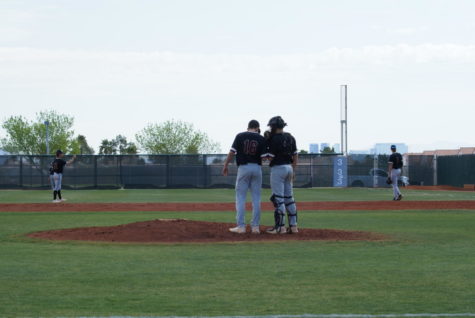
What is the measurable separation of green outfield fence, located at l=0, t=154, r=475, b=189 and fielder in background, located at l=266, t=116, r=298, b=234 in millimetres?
37431

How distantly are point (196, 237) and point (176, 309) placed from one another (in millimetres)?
6768

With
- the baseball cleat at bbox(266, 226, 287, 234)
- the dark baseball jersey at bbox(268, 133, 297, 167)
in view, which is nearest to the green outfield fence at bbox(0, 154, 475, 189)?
the baseball cleat at bbox(266, 226, 287, 234)

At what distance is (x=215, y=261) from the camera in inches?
393

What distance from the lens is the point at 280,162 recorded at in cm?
1369

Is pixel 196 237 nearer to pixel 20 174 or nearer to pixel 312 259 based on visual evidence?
pixel 312 259

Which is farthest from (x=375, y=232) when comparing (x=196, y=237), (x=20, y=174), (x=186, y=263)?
(x=20, y=174)

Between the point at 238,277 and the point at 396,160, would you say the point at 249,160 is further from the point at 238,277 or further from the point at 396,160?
the point at 396,160

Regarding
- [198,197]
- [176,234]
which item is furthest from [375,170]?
[176,234]

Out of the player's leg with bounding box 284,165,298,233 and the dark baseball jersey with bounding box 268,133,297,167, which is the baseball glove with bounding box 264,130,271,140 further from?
the player's leg with bounding box 284,165,298,233

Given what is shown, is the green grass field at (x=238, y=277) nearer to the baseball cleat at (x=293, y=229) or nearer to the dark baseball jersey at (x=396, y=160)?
the baseball cleat at (x=293, y=229)

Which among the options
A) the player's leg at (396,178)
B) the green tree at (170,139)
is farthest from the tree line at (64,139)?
the player's leg at (396,178)

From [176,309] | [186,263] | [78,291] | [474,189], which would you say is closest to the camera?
[176,309]

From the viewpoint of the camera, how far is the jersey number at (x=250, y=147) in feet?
44.2

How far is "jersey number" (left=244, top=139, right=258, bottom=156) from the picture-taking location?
1346cm
